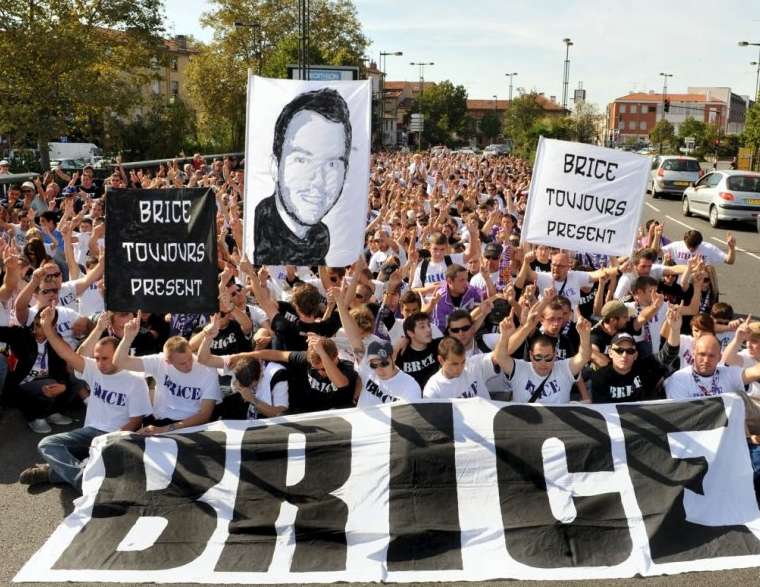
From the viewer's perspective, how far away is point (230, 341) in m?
7.01

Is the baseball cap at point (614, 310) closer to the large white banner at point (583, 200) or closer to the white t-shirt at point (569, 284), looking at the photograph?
the large white banner at point (583, 200)

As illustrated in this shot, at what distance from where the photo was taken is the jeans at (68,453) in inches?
228

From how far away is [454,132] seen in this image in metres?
110

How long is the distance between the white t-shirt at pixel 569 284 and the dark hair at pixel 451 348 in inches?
105

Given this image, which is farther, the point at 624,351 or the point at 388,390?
the point at 624,351

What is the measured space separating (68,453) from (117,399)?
1.63 ft

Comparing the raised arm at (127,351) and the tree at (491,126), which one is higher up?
the tree at (491,126)

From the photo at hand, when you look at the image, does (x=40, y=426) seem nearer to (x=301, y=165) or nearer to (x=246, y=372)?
(x=246, y=372)

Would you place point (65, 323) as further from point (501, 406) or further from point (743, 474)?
point (743, 474)

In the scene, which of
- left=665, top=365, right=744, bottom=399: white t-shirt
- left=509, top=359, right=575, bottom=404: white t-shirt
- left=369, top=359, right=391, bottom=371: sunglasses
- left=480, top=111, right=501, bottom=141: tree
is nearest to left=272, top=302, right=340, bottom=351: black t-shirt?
left=369, top=359, right=391, bottom=371: sunglasses

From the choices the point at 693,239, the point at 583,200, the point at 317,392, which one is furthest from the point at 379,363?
the point at 693,239

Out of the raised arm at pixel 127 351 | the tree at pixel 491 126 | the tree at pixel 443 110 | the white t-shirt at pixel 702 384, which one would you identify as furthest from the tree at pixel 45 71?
the tree at pixel 491 126

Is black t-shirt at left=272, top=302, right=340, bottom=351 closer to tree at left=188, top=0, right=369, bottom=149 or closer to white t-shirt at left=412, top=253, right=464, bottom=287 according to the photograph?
white t-shirt at left=412, top=253, right=464, bottom=287

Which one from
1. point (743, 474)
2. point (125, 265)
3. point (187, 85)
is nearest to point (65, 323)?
point (125, 265)
